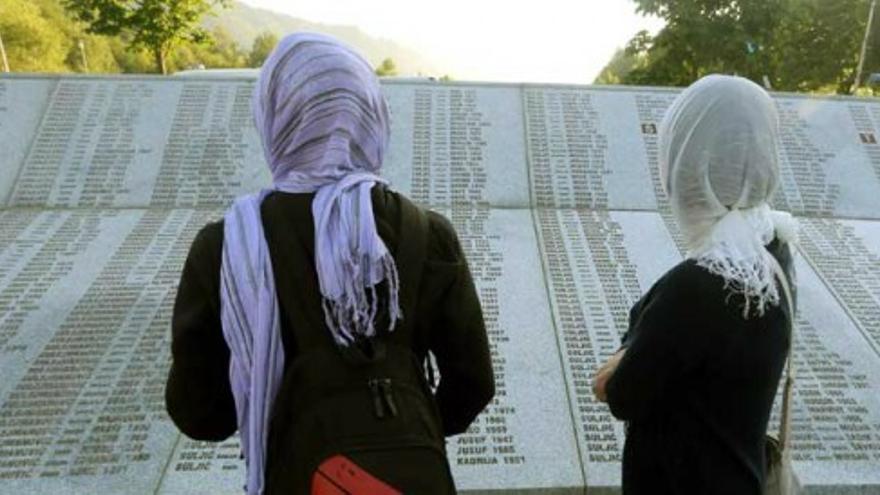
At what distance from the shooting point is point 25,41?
99.7 feet

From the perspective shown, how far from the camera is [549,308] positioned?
4.07 metres

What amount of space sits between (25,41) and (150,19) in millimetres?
16109

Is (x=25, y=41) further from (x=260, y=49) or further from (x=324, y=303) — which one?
(x=324, y=303)

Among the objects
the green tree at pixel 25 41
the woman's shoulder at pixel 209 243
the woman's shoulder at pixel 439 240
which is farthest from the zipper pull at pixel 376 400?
the green tree at pixel 25 41

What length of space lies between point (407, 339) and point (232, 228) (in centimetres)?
44

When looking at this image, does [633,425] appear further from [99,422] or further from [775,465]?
[99,422]

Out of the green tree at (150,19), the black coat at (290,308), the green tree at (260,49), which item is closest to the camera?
the black coat at (290,308)

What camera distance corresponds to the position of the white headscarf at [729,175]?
1.69 metres

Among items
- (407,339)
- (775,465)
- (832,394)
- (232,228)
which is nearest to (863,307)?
(832,394)

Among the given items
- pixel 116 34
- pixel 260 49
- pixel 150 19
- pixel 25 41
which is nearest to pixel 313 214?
pixel 150 19

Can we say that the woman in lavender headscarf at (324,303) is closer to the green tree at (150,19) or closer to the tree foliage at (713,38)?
the tree foliage at (713,38)

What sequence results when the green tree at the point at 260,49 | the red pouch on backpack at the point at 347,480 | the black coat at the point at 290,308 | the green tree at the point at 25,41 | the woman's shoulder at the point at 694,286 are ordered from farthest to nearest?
the green tree at the point at 260,49 → the green tree at the point at 25,41 → the woman's shoulder at the point at 694,286 → the black coat at the point at 290,308 → the red pouch on backpack at the point at 347,480

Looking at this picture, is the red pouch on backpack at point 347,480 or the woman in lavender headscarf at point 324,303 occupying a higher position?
the woman in lavender headscarf at point 324,303

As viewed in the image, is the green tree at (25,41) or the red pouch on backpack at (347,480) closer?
the red pouch on backpack at (347,480)
